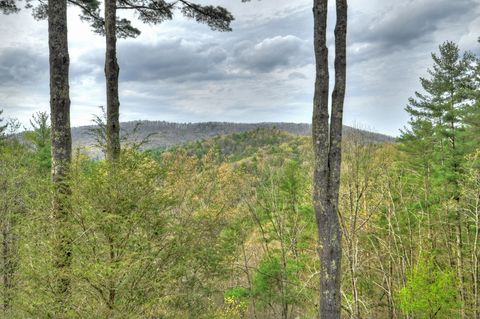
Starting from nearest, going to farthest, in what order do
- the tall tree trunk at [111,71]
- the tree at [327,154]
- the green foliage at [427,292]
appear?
the tree at [327,154] → the tall tree trunk at [111,71] → the green foliage at [427,292]

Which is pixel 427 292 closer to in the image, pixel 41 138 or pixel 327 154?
pixel 327 154

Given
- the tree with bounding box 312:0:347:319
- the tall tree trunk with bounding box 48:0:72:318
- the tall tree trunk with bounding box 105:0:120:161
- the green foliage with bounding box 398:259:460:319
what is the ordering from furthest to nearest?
the green foliage with bounding box 398:259:460:319, the tall tree trunk with bounding box 105:0:120:161, the tree with bounding box 312:0:347:319, the tall tree trunk with bounding box 48:0:72:318

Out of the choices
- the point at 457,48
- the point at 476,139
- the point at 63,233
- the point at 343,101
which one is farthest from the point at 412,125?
the point at 63,233

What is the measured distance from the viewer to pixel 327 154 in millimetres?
6500

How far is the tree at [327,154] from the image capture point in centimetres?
629

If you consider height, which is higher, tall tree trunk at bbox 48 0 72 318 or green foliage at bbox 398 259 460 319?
tall tree trunk at bbox 48 0 72 318

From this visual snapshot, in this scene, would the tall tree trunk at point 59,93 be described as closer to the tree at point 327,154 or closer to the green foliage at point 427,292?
the tree at point 327,154

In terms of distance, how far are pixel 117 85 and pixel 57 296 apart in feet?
13.0

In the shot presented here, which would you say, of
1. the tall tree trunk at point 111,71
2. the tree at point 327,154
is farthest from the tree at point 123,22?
the tree at point 327,154

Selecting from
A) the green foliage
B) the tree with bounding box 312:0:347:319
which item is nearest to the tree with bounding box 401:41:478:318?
the green foliage

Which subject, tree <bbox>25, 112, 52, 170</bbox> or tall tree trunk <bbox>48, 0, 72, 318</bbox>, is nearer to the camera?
tall tree trunk <bbox>48, 0, 72, 318</bbox>

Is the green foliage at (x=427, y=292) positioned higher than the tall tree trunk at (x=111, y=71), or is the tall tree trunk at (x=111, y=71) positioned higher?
the tall tree trunk at (x=111, y=71)

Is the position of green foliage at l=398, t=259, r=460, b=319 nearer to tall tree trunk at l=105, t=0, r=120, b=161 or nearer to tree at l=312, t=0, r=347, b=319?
tree at l=312, t=0, r=347, b=319

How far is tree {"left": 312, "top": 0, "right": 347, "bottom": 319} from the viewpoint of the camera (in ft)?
20.6
